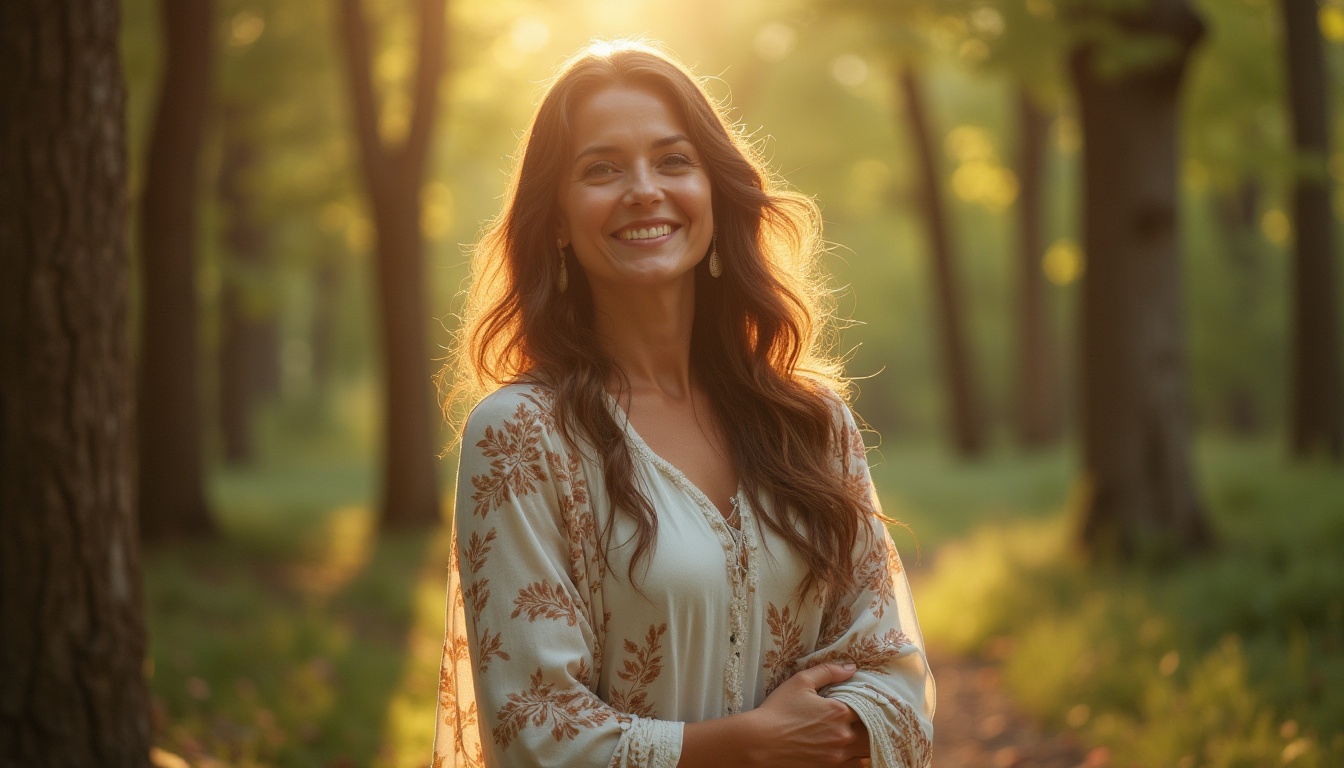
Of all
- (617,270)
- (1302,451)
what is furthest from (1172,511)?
(617,270)

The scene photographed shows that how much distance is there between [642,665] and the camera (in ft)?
8.28

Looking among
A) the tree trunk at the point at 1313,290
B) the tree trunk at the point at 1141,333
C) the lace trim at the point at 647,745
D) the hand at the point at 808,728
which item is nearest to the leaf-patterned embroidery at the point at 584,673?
the lace trim at the point at 647,745

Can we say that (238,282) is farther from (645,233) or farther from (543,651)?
(543,651)

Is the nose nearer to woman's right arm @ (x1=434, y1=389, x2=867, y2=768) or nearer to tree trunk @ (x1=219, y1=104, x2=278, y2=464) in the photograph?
woman's right arm @ (x1=434, y1=389, x2=867, y2=768)

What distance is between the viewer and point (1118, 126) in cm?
832

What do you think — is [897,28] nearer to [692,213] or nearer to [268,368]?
[692,213]

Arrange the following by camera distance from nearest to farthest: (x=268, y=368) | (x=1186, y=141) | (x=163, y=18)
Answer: (x=163, y=18) < (x=1186, y=141) < (x=268, y=368)

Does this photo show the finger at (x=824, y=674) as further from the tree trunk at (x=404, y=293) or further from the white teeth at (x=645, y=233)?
the tree trunk at (x=404, y=293)

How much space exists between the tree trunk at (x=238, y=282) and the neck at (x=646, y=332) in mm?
15462

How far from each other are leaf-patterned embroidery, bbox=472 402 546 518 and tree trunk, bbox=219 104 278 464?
15.8 meters

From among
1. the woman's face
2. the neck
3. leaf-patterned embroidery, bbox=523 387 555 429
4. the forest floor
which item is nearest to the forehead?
the woman's face

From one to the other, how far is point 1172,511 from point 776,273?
6.20m

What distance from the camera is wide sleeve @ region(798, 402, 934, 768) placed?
2.63 metres

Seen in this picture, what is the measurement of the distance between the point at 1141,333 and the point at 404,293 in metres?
6.73
